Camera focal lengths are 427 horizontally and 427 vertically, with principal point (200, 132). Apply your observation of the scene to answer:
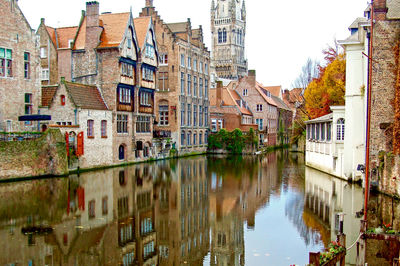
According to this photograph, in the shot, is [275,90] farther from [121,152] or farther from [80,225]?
[80,225]

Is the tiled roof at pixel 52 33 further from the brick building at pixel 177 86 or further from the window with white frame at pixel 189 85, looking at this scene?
the window with white frame at pixel 189 85

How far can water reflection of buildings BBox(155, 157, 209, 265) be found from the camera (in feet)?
43.8

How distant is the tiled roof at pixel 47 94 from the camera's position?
35.7 m

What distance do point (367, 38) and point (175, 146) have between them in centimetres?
3005

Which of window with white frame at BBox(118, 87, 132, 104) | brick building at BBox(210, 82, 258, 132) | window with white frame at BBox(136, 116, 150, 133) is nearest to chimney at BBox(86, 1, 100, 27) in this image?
window with white frame at BBox(118, 87, 132, 104)

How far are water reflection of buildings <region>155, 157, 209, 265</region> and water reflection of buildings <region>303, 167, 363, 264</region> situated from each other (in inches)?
175

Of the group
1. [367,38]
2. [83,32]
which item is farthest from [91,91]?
[367,38]

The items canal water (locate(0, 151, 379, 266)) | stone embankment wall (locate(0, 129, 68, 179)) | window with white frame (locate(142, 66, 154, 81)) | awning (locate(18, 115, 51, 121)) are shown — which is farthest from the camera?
window with white frame (locate(142, 66, 154, 81))

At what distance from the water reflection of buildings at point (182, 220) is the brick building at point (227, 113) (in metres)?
34.1

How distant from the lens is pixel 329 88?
44094 millimetres

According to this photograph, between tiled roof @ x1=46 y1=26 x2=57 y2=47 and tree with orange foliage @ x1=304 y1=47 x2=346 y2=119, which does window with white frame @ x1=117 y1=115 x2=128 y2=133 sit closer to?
tiled roof @ x1=46 y1=26 x2=57 y2=47

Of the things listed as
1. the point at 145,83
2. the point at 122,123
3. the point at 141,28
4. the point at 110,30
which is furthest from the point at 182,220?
the point at 141,28

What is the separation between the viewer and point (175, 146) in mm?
52125

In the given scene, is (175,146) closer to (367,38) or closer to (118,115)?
(118,115)
